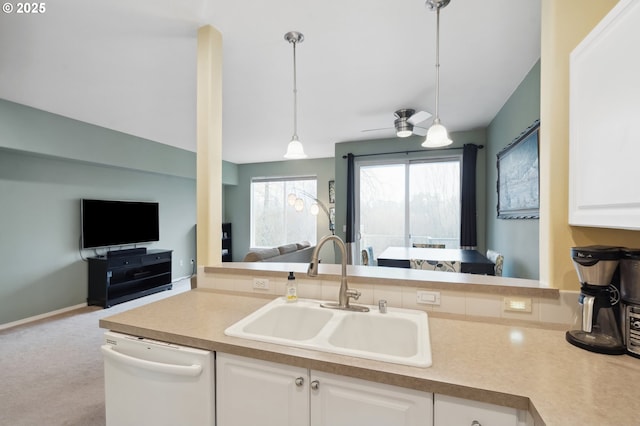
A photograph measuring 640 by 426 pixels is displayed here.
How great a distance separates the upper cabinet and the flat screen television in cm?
552

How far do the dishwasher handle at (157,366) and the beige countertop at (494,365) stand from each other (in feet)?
0.29

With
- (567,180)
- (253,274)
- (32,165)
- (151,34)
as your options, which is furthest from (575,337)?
(32,165)

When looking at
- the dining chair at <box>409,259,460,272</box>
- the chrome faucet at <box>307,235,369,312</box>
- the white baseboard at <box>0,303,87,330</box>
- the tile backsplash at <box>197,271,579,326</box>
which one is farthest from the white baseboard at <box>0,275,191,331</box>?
the dining chair at <box>409,259,460,272</box>

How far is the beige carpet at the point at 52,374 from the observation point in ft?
6.48

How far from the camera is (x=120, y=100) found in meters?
3.16

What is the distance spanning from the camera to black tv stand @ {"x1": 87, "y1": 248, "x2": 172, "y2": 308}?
166 inches

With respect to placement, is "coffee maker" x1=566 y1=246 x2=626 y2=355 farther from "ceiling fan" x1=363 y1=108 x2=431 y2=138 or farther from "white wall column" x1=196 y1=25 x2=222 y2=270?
"ceiling fan" x1=363 y1=108 x2=431 y2=138

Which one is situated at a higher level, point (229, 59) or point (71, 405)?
point (229, 59)

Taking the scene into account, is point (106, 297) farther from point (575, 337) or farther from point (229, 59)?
point (575, 337)

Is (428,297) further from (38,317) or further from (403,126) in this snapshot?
(38,317)

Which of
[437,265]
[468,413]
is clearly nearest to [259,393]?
[468,413]

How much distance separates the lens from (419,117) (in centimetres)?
317

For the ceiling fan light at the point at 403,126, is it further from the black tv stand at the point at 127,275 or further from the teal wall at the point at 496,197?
the black tv stand at the point at 127,275

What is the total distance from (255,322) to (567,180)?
1.58 meters
